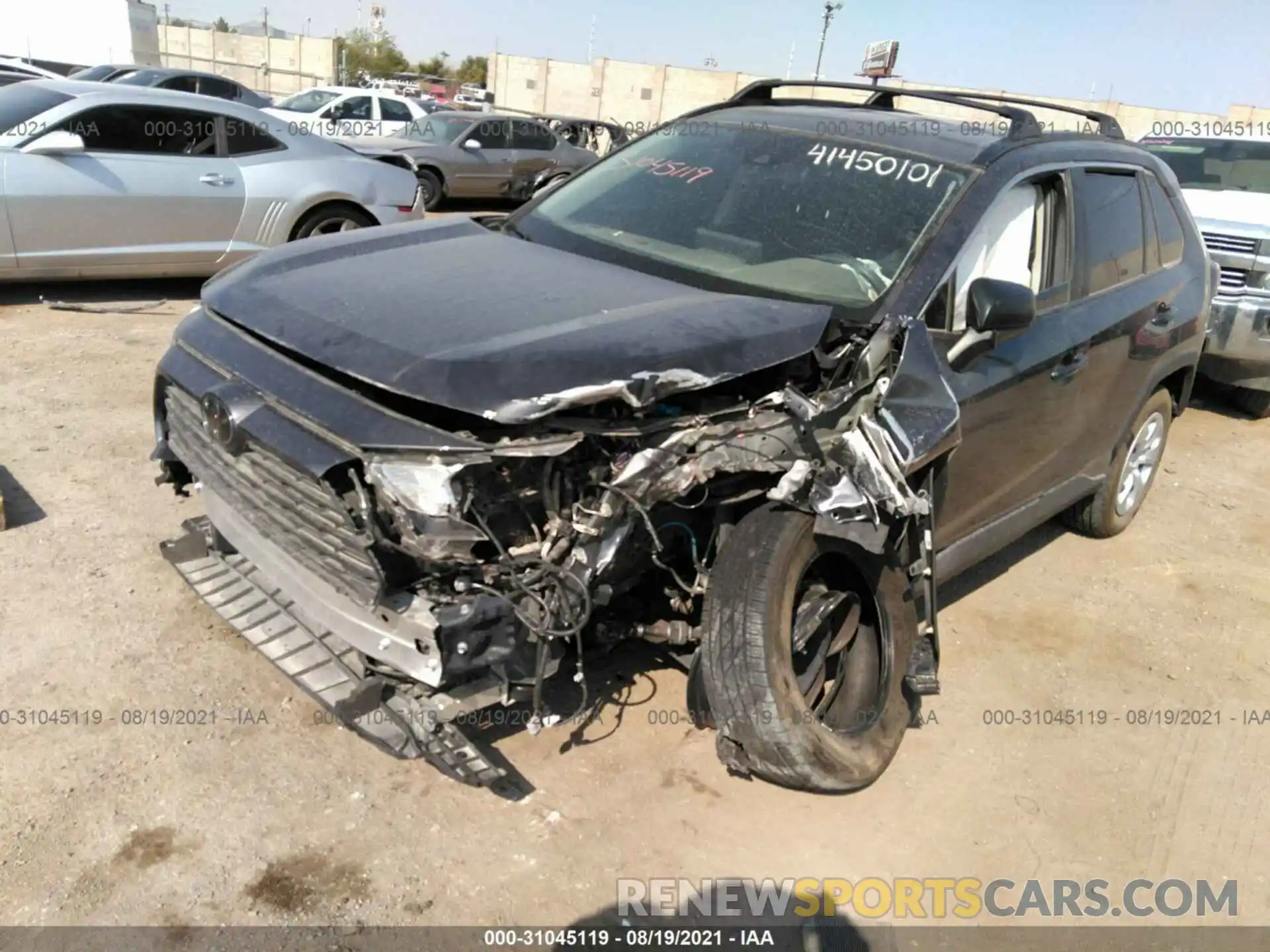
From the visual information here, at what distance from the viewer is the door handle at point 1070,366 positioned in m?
3.71

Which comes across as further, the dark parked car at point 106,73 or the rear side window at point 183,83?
the dark parked car at point 106,73

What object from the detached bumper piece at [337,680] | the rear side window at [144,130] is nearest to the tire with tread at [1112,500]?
the detached bumper piece at [337,680]

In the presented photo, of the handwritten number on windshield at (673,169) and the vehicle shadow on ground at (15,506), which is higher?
the handwritten number on windshield at (673,169)

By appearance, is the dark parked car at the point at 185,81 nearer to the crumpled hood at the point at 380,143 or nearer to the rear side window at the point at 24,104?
the crumpled hood at the point at 380,143

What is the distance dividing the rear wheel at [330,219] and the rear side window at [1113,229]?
5.80 m

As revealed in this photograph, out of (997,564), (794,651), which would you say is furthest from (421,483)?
(997,564)

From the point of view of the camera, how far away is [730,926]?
2602 mm

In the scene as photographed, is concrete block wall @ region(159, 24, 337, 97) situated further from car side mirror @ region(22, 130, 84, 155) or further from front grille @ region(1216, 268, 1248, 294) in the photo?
front grille @ region(1216, 268, 1248, 294)

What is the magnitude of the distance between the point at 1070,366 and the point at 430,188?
38.5 feet

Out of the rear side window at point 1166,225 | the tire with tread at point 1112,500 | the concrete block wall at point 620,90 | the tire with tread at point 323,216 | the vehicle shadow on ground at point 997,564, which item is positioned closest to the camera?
the vehicle shadow on ground at point 997,564

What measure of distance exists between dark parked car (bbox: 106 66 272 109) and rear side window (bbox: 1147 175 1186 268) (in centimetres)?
1296

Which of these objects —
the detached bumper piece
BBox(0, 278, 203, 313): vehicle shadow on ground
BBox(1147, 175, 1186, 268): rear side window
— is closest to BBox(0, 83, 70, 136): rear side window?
BBox(0, 278, 203, 313): vehicle shadow on ground

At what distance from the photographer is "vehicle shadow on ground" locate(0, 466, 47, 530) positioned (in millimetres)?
4059

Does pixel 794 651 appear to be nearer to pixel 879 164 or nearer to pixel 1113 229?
pixel 879 164
